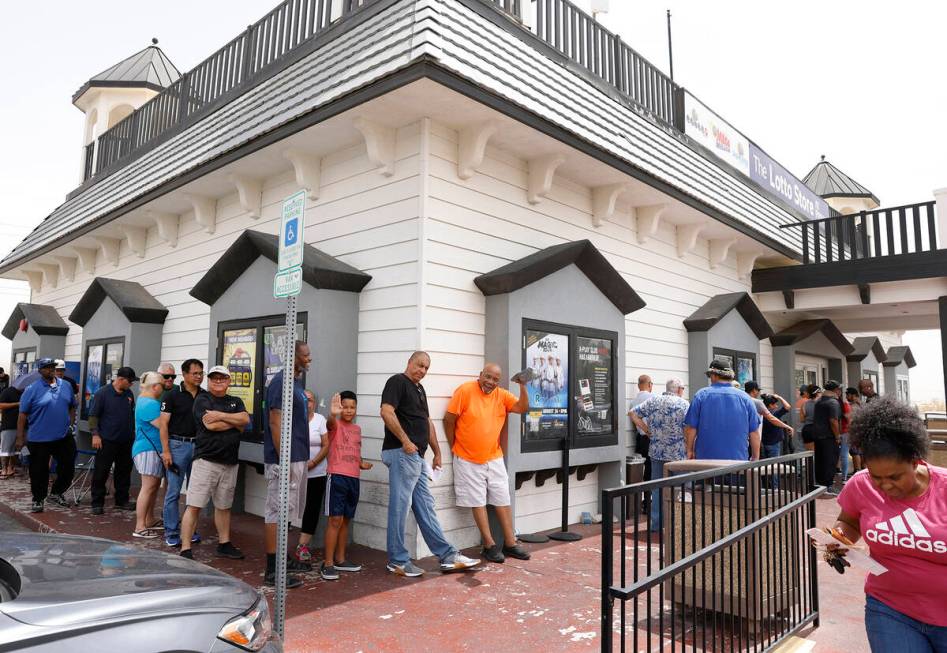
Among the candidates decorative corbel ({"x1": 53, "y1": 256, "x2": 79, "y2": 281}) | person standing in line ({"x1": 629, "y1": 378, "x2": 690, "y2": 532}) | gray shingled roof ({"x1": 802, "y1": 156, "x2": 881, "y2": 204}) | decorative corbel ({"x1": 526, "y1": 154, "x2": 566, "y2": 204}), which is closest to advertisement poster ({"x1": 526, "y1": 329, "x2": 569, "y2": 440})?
person standing in line ({"x1": 629, "y1": 378, "x2": 690, "y2": 532})

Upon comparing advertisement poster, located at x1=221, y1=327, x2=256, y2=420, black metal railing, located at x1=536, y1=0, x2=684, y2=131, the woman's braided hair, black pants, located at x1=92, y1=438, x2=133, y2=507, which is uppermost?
black metal railing, located at x1=536, y1=0, x2=684, y2=131

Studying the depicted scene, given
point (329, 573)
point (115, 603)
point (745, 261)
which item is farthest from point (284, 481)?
point (745, 261)

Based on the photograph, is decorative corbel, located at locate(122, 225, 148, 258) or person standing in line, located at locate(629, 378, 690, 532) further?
decorative corbel, located at locate(122, 225, 148, 258)

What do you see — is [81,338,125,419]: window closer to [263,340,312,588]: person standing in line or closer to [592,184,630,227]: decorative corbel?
[263,340,312,588]: person standing in line

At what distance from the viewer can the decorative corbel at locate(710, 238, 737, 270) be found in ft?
34.7

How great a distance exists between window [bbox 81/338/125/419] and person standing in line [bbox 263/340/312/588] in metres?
Answer: 6.08

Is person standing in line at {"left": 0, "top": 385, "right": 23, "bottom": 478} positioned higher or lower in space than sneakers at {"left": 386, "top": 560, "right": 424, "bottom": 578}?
higher

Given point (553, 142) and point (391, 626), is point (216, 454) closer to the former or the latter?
point (391, 626)

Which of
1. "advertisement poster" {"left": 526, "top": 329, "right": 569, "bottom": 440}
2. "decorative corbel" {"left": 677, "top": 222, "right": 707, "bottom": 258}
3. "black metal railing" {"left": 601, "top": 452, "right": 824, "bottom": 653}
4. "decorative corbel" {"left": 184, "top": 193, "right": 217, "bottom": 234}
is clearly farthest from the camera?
"decorative corbel" {"left": 677, "top": 222, "right": 707, "bottom": 258}

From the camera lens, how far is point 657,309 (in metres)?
9.28

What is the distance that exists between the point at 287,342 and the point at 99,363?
8579mm

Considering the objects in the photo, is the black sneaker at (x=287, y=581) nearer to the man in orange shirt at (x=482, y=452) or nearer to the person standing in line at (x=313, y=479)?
the person standing in line at (x=313, y=479)

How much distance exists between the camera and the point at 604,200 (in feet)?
26.1

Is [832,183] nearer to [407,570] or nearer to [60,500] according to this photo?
[407,570]
